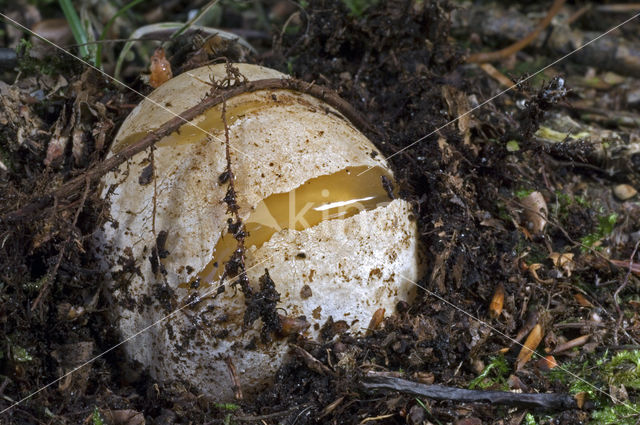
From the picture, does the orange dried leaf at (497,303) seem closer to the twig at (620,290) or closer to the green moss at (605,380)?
the green moss at (605,380)

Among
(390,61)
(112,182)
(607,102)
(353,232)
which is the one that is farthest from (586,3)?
(112,182)

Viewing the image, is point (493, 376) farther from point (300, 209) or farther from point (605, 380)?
point (300, 209)

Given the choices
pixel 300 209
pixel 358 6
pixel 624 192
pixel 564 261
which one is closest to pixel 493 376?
pixel 564 261

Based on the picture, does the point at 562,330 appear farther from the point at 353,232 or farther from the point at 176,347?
the point at 176,347

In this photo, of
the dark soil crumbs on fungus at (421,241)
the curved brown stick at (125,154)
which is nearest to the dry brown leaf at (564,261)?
the dark soil crumbs on fungus at (421,241)

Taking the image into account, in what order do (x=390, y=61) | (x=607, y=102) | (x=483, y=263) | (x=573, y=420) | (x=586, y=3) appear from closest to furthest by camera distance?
(x=573, y=420)
(x=483, y=263)
(x=390, y=61)
(x=607, y=102)
(x=586, y=3)

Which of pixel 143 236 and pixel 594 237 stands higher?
pixel 143 236
